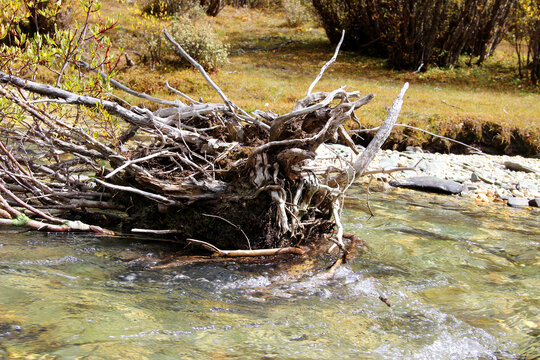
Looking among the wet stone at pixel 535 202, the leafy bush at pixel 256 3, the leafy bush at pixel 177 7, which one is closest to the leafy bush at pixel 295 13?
the leafy bush at pixel 256 3

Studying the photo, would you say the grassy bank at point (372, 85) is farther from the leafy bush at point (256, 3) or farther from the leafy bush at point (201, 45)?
the leafy bush at point (256, 3)

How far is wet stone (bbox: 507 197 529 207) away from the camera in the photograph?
9.93 metres

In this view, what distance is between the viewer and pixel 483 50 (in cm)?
2216

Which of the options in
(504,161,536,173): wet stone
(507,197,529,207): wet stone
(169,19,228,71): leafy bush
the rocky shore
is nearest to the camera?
(507,197,529,207): wet stone

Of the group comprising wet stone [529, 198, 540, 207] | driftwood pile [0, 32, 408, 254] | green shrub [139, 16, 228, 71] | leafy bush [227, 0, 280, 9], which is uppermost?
leafy bush [227, 0, 280, 9]

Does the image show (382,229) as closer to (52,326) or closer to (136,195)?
(136,195)

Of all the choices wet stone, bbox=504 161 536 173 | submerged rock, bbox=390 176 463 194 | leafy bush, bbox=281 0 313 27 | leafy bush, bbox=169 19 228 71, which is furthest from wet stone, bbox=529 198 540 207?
leafy bush, bbox=281 0 313 27

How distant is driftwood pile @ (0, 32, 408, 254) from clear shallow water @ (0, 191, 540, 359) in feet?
1.35

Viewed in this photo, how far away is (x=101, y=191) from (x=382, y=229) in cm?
421

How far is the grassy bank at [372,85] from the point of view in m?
13.8

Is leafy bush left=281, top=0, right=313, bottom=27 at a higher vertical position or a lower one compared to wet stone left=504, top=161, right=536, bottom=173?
higher

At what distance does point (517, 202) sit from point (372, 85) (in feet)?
33.5

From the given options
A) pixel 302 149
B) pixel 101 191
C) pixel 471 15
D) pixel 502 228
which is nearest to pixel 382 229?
pixel 502 228

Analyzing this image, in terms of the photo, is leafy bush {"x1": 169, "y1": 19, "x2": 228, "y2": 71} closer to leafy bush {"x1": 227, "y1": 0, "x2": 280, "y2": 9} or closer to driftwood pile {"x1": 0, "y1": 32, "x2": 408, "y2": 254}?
driftwood pile {"x1": 0, "y1": 32, "x2": 408, "y2": 254}
